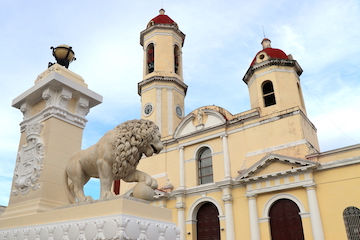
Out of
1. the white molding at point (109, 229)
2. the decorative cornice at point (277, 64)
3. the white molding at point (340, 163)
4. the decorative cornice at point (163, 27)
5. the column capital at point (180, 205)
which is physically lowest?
the white molding at point (109, 229)

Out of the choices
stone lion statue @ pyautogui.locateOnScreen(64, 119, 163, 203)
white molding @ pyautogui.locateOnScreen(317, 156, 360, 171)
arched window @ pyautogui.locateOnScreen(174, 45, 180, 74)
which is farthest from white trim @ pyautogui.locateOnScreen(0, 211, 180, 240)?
arched window @ pyautogui.locateOnScreen(174, 45, 180, 74)

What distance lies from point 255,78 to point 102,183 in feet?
46.6

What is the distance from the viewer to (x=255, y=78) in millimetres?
16750

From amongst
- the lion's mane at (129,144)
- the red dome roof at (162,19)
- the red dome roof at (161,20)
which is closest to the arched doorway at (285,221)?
the lion's mane at (129,144)

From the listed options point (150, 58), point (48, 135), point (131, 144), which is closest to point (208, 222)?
point (48, 135)

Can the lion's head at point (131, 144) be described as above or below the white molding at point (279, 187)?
below

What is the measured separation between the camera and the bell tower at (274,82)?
15516 millimetres

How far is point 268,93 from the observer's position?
1617cm

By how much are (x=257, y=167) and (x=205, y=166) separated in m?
3.55

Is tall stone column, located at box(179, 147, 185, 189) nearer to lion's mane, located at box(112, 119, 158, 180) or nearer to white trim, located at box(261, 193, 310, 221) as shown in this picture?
white trim, located at box(261, 193, 310, 221)

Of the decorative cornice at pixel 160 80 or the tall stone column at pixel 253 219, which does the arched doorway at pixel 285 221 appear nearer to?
the tall stone column at pixel 253 219

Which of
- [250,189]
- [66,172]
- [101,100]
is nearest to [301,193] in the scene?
[250,189]

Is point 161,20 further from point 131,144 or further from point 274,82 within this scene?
point 131,144

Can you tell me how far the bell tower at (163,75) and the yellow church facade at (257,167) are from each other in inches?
3.0
